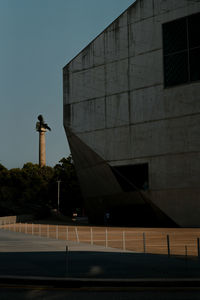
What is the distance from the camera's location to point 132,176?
130 ft

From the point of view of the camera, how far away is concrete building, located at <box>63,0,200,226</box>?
36.5m

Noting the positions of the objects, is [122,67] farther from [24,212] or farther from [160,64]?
[24,212]

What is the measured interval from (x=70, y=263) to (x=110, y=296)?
434 centimetres

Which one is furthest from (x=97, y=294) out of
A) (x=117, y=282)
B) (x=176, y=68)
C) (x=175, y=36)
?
(x=175, y=36)

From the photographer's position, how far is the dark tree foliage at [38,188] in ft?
233

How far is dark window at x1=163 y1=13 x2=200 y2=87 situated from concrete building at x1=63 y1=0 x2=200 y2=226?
0.27 feet

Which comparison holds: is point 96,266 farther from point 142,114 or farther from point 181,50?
point 181,50

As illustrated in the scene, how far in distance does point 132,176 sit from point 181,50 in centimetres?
1162

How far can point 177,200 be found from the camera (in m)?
36.8

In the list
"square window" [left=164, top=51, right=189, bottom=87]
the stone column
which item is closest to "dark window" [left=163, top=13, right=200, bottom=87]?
"square window" [left=164, top=51, right=189, bottom=87]

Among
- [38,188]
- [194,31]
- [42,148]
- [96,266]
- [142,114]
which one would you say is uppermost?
[194,31]

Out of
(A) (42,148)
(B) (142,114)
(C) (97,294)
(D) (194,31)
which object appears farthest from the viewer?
(A) (42,148)

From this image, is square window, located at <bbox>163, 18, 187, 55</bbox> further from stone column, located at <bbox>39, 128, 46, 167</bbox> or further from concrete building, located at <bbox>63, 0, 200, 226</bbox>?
stone column, located at <bbox>39, 128, 46, 167</bbox>

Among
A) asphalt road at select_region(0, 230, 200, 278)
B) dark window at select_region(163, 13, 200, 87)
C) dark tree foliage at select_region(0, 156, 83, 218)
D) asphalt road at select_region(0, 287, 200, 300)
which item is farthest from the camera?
dark tree foliage at select_region(0, 156, 83, 218)
